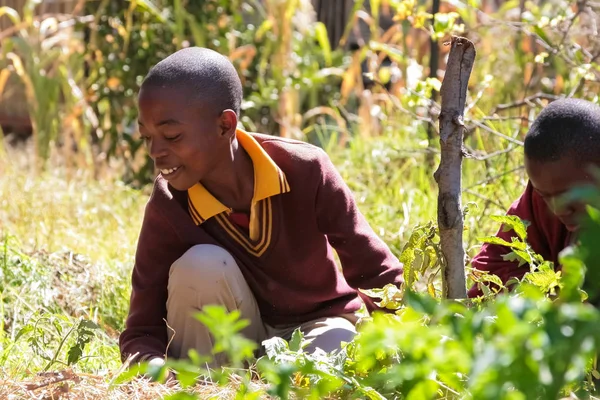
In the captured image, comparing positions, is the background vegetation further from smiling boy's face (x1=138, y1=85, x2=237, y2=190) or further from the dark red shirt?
smiling boy's face (x1=138, y1=85, x2=237, y2=190)

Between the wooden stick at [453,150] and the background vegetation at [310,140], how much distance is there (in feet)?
0.38

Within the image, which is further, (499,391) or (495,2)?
(495,2)

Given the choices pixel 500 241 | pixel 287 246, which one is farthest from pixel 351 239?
pixel 500 241

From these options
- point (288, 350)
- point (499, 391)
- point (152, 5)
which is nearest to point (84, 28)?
point (152, 5)

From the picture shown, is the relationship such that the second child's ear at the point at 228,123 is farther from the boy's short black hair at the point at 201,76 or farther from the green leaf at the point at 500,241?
the green leaf at the point at 500,241

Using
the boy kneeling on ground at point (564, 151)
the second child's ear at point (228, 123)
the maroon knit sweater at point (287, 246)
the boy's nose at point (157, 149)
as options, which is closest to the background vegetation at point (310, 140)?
the maroon knit sweater at point (287, 246)

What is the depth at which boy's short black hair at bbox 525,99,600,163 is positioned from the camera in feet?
8.38

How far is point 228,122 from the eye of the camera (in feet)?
9.35

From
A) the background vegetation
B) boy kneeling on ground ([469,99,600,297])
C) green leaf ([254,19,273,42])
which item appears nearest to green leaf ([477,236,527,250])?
the background vegetation

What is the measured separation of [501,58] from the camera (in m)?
6.23

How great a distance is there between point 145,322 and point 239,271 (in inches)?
12.5

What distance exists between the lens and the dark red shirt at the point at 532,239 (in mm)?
2836

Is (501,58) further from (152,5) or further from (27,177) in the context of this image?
(27,177)

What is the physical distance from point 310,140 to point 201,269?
3561 mm
